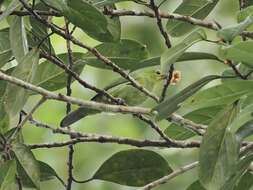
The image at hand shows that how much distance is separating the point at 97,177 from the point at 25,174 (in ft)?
0.52

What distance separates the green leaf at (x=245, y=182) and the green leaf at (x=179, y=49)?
0.32m

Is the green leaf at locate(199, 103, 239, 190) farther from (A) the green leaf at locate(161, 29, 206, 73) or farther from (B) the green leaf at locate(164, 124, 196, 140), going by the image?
(B) the green leaf at locate(164, 124, 196, 140)

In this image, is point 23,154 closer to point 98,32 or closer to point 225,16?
point 98,32

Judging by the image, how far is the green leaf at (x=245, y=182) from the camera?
124cm

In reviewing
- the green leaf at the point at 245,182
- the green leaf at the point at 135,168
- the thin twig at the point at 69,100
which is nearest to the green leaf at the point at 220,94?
the thin twig at the point at 69,100

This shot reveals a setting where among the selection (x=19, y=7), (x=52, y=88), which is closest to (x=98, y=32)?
(x=19, y=7)

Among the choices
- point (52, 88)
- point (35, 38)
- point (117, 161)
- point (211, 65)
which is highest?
point (35, 38)

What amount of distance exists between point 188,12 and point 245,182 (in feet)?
1.18

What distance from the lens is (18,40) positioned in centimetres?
121

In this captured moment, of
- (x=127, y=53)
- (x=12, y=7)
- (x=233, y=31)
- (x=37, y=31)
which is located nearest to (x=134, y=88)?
(x=127, y=53)

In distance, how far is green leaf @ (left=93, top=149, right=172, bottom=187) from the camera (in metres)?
1.36

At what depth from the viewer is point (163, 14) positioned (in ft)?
4.22

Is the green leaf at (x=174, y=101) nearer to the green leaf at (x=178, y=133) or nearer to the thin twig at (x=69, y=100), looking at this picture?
the thin twig at (x=69, y=100)

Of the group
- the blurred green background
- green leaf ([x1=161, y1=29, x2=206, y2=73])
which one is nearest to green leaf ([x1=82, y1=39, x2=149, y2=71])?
green leaf ([x1=161, y1=29, x2=206, y2=73])
